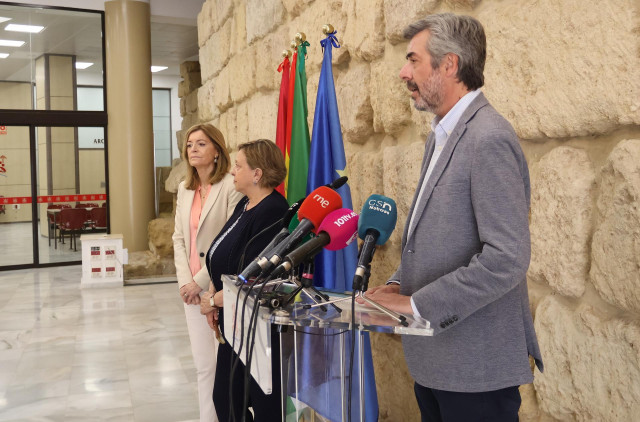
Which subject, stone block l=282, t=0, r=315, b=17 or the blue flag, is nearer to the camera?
the blue flag

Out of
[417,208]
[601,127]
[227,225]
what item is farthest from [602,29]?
[227,225]

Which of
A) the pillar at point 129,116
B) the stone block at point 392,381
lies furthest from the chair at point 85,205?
the stone block at point 392,381

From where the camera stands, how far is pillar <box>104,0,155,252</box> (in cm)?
1023

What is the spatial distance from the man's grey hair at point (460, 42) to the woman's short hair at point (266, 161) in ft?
4.57

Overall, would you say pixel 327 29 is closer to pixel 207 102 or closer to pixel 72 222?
pixel 207 102

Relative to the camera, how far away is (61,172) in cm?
1055

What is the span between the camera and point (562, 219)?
1.78 meters

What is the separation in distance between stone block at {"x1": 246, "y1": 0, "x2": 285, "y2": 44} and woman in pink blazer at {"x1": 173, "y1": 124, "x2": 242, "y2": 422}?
4.31 ft

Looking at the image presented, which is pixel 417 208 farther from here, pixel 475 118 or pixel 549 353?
pixel 549 353

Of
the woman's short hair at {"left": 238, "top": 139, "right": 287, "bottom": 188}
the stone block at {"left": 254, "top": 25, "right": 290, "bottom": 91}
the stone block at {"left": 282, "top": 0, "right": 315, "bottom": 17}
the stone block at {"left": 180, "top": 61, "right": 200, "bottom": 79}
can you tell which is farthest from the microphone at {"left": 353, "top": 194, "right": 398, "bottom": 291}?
the stone block at {"left": 180, "top": 61, "right": 200, "bottom": 79}

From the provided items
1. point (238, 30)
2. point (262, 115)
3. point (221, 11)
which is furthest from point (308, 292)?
point (221, 11)

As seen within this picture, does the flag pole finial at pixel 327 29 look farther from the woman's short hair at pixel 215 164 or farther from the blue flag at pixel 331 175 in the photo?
the woman's short hair at pixel 215 164

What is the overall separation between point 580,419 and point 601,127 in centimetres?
79

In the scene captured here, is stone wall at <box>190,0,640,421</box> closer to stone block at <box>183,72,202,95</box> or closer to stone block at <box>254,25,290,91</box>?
stone block at <box>254,25,290,91</box>
